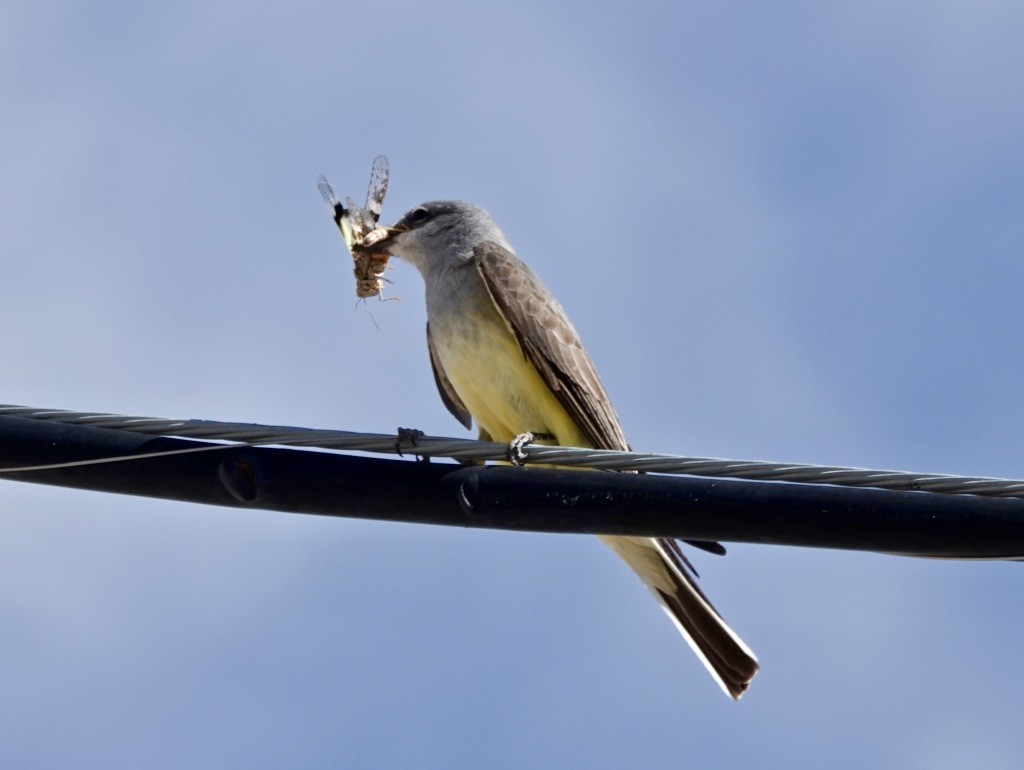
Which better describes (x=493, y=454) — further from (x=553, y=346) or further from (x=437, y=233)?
(x=437, y=233)

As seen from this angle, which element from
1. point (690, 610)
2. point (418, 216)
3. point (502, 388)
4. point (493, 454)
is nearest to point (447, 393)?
point (502, 388)

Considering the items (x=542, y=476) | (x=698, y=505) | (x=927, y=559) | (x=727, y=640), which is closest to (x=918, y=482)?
(x=927, y=559)

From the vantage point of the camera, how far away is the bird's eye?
29.9 feet

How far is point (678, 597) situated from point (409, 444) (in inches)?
109

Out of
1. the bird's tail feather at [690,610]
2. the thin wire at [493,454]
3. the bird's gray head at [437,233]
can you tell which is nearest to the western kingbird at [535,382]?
the bird's tail feather at [690,610]

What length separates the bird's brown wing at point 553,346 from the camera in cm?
733

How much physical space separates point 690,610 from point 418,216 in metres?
3.24

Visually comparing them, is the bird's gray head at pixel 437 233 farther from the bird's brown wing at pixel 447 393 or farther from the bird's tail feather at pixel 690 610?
the bird's tail feather at pixel 690 610

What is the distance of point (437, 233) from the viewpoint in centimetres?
891

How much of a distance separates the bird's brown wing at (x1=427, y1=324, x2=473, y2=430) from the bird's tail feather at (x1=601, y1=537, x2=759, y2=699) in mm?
1227

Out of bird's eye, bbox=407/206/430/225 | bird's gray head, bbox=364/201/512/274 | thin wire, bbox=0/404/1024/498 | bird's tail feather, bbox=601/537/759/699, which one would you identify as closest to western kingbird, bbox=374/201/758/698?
bird's tail feather, bbox=601/537/759/699

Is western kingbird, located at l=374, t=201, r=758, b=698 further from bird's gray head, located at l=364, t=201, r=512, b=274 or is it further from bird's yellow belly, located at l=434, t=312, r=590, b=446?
bird's gray head, located at l=364, t=201, r=512, b=274

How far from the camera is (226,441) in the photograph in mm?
4836

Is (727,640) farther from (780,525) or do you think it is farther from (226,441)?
(226,441)
